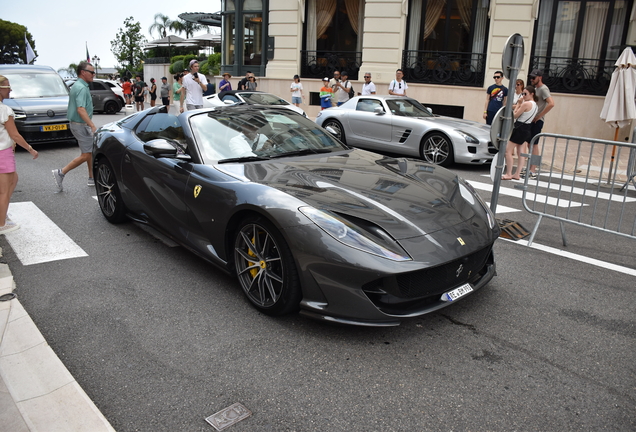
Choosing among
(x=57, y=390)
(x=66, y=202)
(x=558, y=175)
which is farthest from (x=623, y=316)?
(x=66, y=202)

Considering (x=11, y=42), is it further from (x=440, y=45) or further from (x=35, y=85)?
(x=440, y=45)

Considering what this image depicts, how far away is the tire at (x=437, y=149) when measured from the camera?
34.2ft

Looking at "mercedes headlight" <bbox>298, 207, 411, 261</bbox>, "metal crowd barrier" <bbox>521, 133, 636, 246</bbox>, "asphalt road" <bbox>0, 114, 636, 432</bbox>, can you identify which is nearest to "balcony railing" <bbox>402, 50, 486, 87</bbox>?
"metal crowd barrier" <bbox>521, 133, 636, 246</bbox>

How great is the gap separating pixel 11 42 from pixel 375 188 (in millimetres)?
90804

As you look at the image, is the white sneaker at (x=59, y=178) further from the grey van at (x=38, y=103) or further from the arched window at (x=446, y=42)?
the arched window at (x=446, y=42)

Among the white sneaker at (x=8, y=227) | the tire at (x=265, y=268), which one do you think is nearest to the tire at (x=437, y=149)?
the tire at (x=265, y=268)

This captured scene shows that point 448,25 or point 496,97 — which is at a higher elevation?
point 448,25

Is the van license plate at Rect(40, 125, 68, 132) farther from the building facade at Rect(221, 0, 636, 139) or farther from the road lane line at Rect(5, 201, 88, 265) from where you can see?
the building facade at Rect(221, 0, 636, 139)

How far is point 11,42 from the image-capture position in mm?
78000

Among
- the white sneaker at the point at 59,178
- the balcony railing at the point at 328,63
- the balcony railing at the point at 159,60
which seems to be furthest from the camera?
the balcony railing at the point at 159,60

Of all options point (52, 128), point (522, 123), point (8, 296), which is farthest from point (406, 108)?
point (8, 296)

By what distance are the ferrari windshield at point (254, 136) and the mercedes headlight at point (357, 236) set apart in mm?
1260

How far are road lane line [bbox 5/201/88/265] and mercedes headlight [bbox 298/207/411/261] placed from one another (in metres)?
2.83

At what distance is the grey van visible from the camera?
11.5m
